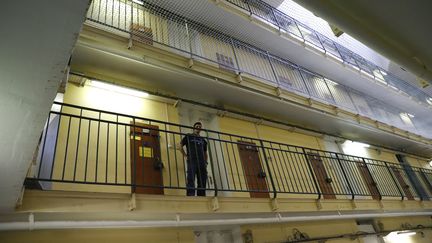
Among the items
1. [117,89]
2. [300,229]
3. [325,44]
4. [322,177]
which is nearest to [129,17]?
[117,89]

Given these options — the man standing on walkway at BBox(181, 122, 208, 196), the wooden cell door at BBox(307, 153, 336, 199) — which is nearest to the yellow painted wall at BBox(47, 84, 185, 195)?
the man standing on walkway at BBox(181, 122, 208, 196)

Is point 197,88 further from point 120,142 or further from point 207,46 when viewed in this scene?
point 120,142

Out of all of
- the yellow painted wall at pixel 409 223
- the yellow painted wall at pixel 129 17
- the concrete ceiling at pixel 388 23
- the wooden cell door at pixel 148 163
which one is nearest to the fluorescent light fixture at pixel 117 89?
the wooden cell door at pixel 148 163

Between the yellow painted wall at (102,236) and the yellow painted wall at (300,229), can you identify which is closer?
the yellow painted wall at (102,236)

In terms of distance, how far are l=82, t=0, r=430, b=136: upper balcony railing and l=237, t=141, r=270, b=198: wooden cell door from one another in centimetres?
222

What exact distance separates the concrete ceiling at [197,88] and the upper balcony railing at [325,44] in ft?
9.25

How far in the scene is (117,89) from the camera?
592 centimetres

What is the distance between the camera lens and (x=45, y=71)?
5.27ft

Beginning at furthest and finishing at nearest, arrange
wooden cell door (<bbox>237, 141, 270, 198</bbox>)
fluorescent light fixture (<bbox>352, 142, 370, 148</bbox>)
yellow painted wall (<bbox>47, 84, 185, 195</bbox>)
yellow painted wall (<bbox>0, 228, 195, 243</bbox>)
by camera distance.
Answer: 1. fluorescent light fixture (<bbox>352, 142, 370, 148</bbox>)
2. wooden cell door (<bbox>237, 141, 270, 198</bbox>)
3. yellow painted wall (<bbox>47, 84, 185, 195</bbox>)
4. yellow painted wall (<bbox>0, 228, 195, 243</bbox>)

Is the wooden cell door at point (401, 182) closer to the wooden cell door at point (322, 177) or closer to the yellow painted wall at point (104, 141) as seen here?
the wooden cell door at point (322, 177)

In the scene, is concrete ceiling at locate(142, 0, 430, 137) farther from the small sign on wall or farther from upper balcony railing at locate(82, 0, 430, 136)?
the small sign on wall

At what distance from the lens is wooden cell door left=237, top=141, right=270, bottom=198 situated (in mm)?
6902

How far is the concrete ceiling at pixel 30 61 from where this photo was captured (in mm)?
1312

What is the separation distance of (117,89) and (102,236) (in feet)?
10.3
